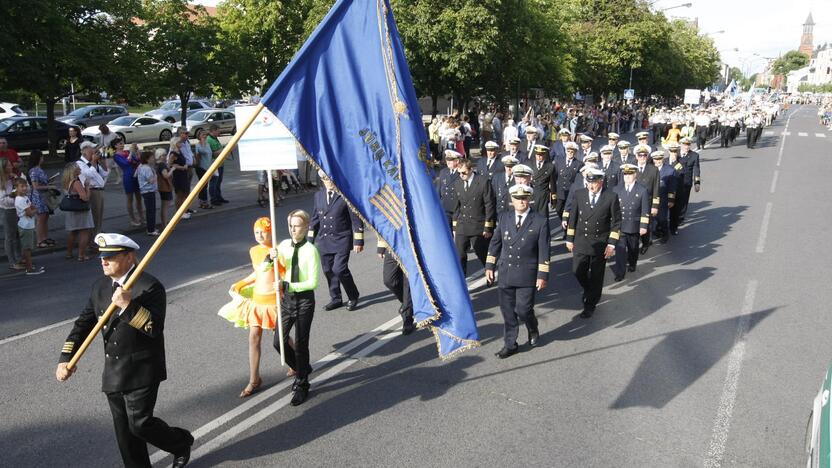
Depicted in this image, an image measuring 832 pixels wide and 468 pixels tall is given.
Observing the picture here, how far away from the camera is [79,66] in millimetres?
19359

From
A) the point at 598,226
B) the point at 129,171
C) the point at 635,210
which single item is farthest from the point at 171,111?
the point at 598,226

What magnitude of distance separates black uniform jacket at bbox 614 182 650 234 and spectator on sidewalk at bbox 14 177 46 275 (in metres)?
8.87

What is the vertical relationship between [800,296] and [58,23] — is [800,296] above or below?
below

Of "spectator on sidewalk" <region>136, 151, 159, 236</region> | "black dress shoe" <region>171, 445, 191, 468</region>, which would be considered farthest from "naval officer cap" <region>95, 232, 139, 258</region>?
"spectator on sidewalk" <region>136, 151, 159, 236</region>

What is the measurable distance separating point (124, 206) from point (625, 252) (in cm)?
1167

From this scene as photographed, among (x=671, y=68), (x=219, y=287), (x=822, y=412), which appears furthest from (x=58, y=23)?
(x=671, y=68)

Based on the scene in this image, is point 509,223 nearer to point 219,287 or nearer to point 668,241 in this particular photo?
point 219,287

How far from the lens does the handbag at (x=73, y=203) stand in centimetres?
1059

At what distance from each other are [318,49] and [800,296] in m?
7.68

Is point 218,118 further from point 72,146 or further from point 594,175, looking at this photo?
point 594,175

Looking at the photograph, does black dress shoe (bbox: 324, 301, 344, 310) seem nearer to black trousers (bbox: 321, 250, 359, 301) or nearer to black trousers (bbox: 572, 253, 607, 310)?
black trousers (bbox: 321, 250, 359, 301)

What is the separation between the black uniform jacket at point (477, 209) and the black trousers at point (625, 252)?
1.97 m

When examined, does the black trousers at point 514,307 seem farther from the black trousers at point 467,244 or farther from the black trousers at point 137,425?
the black trousers at point 137,425

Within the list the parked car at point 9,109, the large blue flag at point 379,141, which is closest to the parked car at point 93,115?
the parked car at point 9,109
